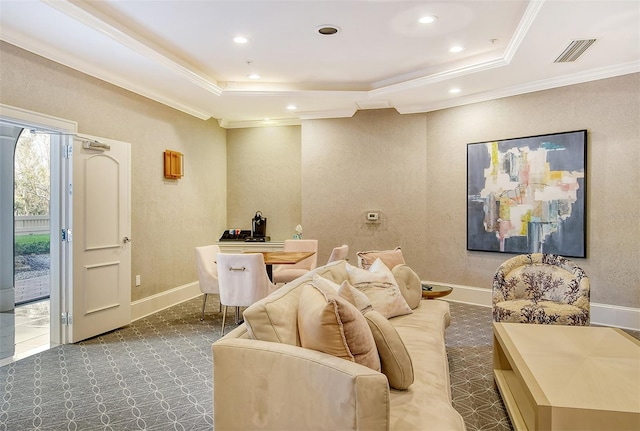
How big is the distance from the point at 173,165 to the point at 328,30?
2.93m

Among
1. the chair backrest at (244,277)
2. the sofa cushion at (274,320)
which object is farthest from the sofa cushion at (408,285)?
the sofa cushion at (274,320)

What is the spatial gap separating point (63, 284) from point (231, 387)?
120 inches

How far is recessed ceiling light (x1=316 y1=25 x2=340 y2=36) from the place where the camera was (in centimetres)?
365

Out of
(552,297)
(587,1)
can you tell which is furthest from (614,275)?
(587,1)

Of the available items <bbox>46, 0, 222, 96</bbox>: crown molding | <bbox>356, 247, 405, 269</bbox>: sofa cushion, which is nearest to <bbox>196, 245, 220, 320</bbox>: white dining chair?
<bbox>356, 247, 405, 269</bbox>: sofa cushion

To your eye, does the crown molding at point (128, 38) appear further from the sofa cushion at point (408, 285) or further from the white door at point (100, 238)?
the sofa cushion at point (408, 285)

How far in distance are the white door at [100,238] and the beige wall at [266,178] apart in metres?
2.66

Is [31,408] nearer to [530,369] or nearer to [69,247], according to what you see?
[69,247]

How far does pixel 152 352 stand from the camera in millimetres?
3637

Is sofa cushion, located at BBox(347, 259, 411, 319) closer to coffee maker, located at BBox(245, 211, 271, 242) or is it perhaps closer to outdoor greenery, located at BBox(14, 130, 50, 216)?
coffee maker, located at BBox(245, 211, 271, 242)

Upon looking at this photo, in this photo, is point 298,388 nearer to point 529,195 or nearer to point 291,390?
point 291,390

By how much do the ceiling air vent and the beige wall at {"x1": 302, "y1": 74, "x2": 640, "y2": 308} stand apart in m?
0.71

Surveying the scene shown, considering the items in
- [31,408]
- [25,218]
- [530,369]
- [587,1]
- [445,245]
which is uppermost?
[587,1]

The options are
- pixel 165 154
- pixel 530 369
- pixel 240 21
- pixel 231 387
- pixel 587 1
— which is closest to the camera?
pixel 231 387
